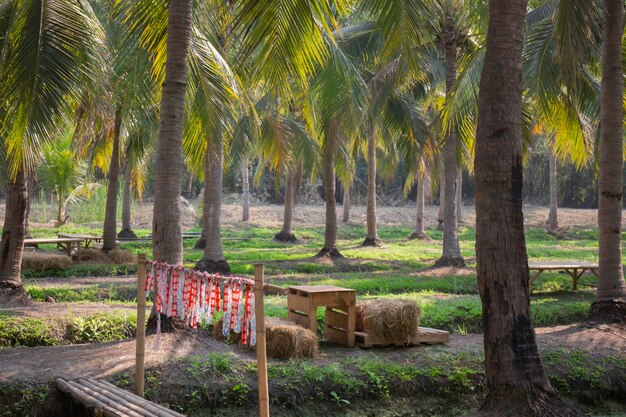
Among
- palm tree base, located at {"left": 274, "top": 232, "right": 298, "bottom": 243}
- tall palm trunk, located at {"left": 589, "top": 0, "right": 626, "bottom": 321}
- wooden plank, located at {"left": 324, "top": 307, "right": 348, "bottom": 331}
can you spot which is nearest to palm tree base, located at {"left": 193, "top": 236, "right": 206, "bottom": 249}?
palm tree base, located at {"left": 274, "top": 232, "right": 298, "bottom": 243}

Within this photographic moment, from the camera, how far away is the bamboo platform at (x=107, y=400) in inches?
254

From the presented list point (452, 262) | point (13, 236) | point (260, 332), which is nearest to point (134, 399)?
point (260, 332)

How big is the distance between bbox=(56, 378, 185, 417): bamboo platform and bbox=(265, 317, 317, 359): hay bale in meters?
2.27

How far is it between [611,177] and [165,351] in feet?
24.5

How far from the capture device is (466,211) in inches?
1767

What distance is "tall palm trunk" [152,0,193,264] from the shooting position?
9.34m

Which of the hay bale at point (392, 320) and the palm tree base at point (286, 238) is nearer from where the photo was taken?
the hay bale at point (392, 320)

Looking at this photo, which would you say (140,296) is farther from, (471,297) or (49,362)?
(471,297)

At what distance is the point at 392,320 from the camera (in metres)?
9.96

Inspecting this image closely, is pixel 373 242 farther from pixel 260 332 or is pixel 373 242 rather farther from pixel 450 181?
pixel 260 332

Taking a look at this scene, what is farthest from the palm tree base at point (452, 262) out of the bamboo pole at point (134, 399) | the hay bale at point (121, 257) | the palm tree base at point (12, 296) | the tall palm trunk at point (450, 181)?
the bamboo pole at point (134, 399)

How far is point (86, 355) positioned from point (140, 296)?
1.66m

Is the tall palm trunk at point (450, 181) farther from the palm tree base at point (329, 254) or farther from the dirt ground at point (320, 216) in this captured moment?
the dirt ground at point (320, 216)

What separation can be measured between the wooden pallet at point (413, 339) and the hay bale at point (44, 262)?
9.91 metres
